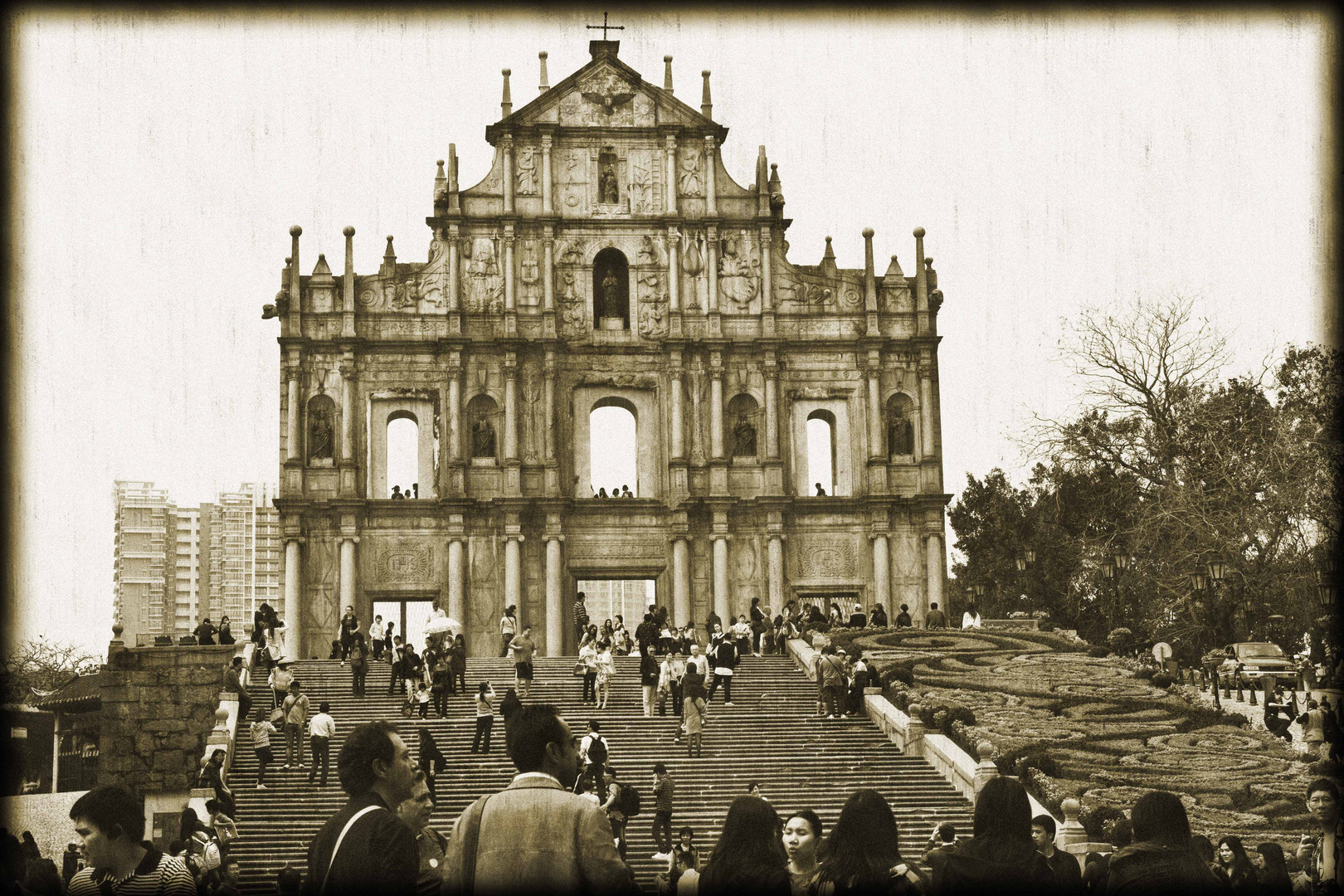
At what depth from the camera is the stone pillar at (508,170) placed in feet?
146

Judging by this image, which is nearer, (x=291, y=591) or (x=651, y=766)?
(x=651, y=766)

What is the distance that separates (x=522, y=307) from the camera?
44.3 m

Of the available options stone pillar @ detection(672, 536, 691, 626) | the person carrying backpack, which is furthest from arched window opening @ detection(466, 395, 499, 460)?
the person carrying backpack

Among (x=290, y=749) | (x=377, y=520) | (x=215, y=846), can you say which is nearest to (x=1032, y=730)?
(x=290, y=749)

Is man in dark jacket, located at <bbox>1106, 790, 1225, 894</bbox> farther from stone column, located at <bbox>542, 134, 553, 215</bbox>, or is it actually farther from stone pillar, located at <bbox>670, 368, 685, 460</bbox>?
stone column, located at <bbox>542, 134, 553, 215</bbox>

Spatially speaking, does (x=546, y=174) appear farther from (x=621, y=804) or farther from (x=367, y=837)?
(x=367, y=837)

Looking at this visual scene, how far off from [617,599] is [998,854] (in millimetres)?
38652

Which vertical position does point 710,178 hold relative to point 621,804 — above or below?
above

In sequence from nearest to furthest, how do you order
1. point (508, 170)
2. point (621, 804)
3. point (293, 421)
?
point (621, 804)
point (293, 421)
point (508, 170)

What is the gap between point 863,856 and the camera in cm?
718

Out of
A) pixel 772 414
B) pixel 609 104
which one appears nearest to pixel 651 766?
pixel 772 414

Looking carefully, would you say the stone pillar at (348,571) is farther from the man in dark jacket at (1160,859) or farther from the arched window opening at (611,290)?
the man in dark jacket at (1160,859)

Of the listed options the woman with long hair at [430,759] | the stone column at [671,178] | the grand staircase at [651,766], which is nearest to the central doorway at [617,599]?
the stone column at [671,178]

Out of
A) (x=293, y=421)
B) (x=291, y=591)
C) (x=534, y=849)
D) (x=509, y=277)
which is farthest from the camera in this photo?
(x=509, y=277)
